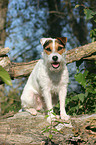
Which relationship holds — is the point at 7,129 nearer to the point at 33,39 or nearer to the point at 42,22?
the point at 33,39

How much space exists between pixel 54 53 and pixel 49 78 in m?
0.57

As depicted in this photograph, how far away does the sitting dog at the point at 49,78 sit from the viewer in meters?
3.14

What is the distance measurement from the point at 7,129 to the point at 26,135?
0.43 m

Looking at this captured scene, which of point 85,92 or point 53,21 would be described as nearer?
point 85,92

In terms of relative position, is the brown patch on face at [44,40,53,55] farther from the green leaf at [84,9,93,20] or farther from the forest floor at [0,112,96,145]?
the green leaf at [84,9,93,20]

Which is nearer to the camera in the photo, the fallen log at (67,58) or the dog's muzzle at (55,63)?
the dog's muzzle at (55,63)

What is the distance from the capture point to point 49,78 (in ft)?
11.2

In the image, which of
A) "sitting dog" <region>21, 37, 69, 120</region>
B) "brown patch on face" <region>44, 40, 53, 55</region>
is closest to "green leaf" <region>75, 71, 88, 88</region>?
"sitting dog" <region>21, 37, 69, 120</region>

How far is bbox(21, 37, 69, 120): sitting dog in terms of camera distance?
10.3 feet

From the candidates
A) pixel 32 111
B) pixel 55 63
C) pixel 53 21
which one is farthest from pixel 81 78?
pixel 53 21

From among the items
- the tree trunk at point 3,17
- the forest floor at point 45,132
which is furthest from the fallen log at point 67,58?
the tree trunk at point 3,17

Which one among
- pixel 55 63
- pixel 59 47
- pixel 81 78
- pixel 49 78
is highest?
pixel 59 47

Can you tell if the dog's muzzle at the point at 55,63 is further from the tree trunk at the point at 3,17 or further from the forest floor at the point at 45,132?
the tree trunk at the point at 3,17

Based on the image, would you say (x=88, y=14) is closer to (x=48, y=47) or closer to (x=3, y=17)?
(x=48, y=47)
